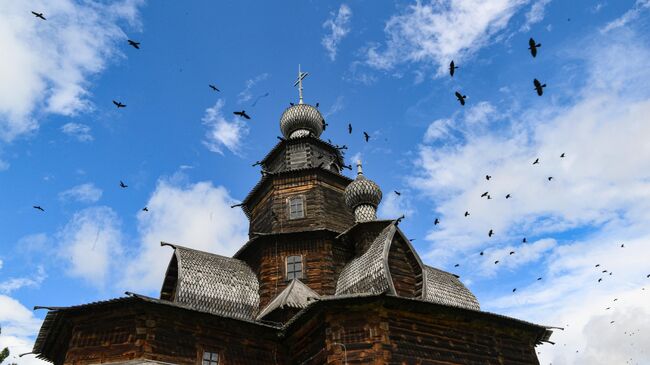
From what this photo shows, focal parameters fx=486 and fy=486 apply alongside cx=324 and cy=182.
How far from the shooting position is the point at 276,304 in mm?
16062

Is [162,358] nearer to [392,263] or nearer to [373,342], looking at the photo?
[373,342]

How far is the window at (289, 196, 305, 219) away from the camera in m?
19.6

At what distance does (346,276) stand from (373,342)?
162 inches

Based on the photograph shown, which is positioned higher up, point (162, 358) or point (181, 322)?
point (181, 322)

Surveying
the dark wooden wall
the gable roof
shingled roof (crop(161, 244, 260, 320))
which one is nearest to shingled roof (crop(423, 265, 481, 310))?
the gable roof

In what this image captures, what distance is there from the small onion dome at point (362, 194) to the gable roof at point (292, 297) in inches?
156

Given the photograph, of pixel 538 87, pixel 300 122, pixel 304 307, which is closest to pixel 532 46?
pixel 538 87

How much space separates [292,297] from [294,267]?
2156 millimetres

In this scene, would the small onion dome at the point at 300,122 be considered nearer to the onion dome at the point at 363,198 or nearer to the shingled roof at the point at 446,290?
the onion dome at the point at 363,198

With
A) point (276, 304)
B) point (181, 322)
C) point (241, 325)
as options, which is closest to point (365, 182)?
point (276, 304)

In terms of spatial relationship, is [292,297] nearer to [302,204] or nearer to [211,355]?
[211,355]

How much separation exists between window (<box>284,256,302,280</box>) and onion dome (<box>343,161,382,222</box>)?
281 centimetres

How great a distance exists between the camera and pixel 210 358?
13906mm

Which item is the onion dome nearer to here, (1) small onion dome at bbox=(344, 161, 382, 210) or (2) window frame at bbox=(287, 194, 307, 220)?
(1) small onion dome at bbox=(344, 161, 382, 210)
